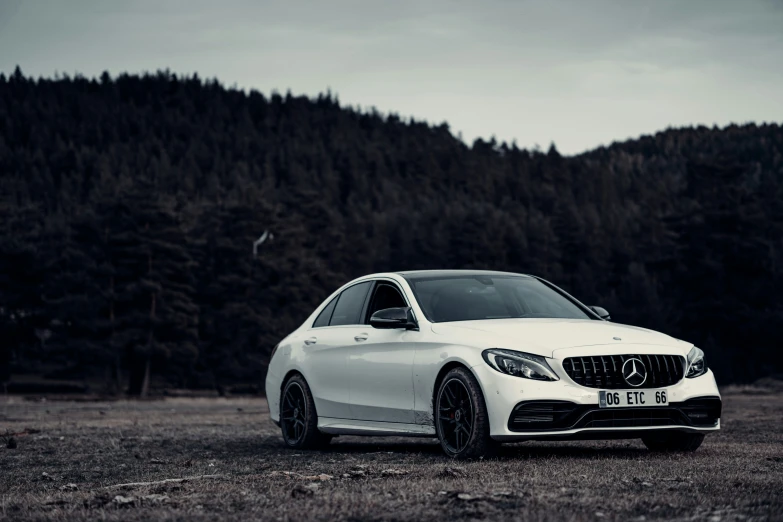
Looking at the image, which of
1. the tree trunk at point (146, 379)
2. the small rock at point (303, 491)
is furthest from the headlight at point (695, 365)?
the tree trunk at point (146, 379)

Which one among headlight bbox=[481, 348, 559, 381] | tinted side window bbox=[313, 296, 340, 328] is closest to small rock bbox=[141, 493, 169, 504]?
headlight bbox=[481, 348, 559, 381]

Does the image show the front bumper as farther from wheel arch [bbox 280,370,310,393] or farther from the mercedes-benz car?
wheel arch [bbox 280,370,310,393]

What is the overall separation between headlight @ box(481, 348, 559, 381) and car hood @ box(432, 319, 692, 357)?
0.18 feet

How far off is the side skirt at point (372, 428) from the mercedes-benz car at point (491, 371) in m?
0.02

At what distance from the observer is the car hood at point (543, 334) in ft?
29.7

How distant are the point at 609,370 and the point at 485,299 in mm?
1744

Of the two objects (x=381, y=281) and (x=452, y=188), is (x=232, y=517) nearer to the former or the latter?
(x=381, y=281)

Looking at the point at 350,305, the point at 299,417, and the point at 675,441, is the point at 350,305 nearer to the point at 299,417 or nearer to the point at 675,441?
the point at 299,417

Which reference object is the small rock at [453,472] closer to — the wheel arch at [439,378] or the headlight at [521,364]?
the headlight at [521,364]

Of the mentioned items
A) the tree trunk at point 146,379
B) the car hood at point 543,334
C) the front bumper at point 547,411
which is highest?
the car hood at point 543,334

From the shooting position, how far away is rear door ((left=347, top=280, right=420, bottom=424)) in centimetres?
1007

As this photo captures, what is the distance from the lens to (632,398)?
29.5ft

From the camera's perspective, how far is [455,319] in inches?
397

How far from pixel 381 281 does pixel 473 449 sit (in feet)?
8.85
